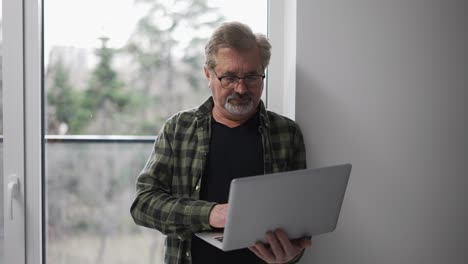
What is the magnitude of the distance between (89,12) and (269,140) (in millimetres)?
Result: 906

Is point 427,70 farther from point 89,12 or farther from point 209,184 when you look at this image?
point 89,12

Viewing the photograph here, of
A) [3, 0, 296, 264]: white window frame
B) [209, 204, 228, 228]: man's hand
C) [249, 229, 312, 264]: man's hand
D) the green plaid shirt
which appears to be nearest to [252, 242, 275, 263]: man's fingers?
[249, 229, 312, 264]: man's hand

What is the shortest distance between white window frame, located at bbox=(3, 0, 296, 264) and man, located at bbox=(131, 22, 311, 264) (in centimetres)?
22

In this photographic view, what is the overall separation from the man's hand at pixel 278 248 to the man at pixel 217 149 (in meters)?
0.22

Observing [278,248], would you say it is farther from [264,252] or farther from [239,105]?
[239,105]

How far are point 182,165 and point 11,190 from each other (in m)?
0.70

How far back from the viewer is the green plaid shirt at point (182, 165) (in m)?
1.63

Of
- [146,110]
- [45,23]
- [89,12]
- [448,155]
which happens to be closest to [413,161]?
[448,155]

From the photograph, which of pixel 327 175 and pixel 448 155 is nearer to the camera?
pixel 327 175

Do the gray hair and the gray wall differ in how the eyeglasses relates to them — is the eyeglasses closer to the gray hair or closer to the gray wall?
the gray hair

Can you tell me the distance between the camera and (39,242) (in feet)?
6.45

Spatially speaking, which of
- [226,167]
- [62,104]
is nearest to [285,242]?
[226,167]

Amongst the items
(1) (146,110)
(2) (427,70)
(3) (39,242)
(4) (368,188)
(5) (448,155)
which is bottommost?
(3) (39,242)

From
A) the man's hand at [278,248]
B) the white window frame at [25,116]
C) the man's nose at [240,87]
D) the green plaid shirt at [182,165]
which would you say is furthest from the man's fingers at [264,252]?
the white window frame at [25,116]
